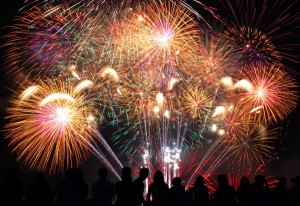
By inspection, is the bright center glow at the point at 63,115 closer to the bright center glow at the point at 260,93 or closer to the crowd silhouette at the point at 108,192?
the bright center glow at the point at 260,93

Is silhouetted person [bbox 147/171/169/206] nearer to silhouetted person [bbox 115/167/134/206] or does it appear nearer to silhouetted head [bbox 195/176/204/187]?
silhouetted person [bbox 115/167/134/206]

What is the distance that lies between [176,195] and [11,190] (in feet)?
10.1

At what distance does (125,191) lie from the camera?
701 cm

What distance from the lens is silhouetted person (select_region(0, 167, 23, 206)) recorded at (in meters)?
7.23

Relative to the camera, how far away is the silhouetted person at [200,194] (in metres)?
8.06

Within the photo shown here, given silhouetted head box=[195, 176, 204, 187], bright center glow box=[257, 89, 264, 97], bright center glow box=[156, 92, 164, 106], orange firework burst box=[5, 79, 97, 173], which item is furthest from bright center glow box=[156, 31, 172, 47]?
silhouetted head box=[195, 176, 204, 187]

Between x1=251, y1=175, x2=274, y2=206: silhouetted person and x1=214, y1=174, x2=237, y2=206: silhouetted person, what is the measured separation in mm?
911

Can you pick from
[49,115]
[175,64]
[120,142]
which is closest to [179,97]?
[175,64]

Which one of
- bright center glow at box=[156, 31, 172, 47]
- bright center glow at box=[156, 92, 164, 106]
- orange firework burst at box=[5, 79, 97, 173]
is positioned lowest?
orange firework burst at box=[5, 79, 97, 173]

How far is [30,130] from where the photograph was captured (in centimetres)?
1781

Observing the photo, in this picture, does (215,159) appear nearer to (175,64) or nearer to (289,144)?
(289,144)

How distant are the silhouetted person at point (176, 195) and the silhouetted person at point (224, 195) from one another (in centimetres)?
69

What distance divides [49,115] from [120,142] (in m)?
24.3

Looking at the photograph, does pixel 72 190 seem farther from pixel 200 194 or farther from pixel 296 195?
pixel 296 195
